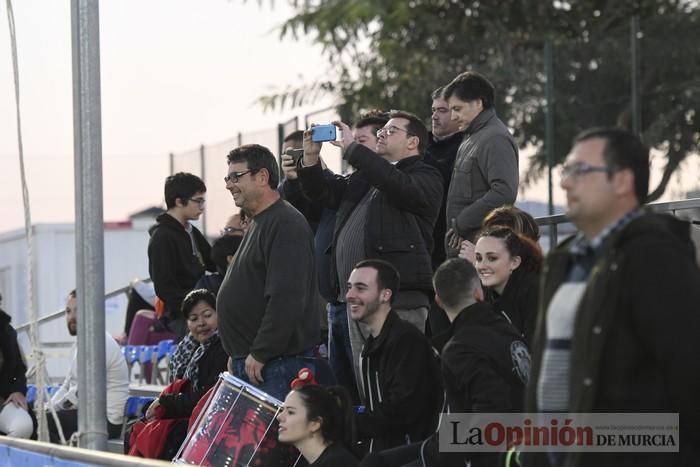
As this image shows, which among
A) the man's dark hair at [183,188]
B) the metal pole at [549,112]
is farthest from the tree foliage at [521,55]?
the man's dark hair at [183,188]

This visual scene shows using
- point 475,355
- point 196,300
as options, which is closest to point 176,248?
point 196,300

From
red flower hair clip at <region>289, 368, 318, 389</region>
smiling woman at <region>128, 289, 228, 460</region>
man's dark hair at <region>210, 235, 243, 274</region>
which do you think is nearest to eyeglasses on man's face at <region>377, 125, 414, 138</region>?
red flower hair clip at <region>289, 368, 318, 389</region>

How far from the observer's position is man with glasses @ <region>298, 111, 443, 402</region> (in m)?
7.34

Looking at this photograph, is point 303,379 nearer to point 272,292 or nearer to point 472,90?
point 272,292

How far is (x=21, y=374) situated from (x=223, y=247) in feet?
5.62

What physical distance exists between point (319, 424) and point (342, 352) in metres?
1.17

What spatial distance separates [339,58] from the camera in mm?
22172

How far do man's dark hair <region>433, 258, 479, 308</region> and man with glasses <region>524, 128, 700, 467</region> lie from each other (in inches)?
76.1

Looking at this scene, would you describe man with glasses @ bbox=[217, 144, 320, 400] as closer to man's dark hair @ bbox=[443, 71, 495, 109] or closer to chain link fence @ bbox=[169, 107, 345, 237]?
man's dark hair @ bbox=[443, 71, 495, 109]

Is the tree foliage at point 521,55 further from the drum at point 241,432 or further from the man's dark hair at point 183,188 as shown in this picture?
the drum at point 241,432

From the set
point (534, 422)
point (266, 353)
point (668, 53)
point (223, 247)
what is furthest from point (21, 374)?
point (668, 53)

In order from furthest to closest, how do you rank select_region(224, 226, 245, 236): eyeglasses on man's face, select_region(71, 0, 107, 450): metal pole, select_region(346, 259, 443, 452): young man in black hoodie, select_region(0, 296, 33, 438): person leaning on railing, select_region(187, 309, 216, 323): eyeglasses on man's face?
select_region(0, 296, 33, 438): person leaning on railing → select_region(224, 226, 245, 236): eyeglasses on man's face → select_region(187, 309, 216, 323): eyeglasses on man's face → select_region(346, 259, 443, 452): young man in black hoodie → select_region(71, 0, 107, 450): metal pole

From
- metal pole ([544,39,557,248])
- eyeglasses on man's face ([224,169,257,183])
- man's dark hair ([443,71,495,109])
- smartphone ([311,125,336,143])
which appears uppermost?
metal pole ([544,39,557,248])

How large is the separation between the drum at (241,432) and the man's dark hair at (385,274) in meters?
0.74
